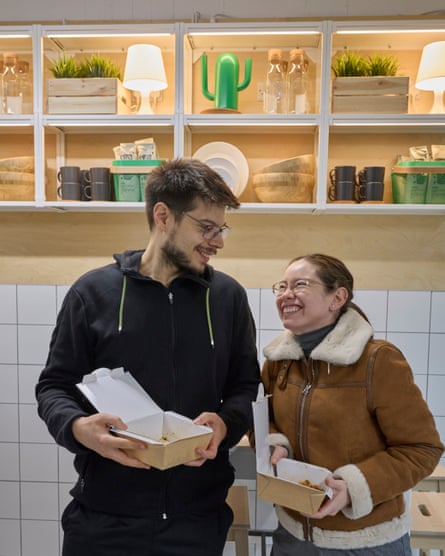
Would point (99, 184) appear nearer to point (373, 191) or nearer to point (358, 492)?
point (373, 191)

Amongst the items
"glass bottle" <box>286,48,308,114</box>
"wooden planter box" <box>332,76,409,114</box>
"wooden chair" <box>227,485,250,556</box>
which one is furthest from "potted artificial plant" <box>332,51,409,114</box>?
"wooden chair" <box>227,485,250,556</box>

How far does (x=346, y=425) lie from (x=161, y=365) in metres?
0.46

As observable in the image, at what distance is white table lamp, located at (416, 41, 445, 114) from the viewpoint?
6.22ft

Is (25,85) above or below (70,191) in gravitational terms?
above

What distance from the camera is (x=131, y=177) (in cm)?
201

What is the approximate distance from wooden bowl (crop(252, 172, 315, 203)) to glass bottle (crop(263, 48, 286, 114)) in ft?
0.91

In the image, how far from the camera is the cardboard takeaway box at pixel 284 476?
98 cm

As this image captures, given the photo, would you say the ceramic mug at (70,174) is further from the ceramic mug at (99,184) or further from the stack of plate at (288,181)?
the stack of plate at (288,181)

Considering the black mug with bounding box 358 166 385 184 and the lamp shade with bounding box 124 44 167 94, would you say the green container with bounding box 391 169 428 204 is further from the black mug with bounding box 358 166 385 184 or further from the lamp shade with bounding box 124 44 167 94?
the lamp shade with bounding box 124 44 167 94

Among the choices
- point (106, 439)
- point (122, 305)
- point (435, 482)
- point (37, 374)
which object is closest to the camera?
point (106, 439)

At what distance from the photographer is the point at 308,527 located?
1142 mm

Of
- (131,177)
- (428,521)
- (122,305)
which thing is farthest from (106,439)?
(131,177)

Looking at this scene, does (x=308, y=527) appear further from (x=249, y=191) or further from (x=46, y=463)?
(x=46, y=463)

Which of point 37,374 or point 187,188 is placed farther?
point 37,374
